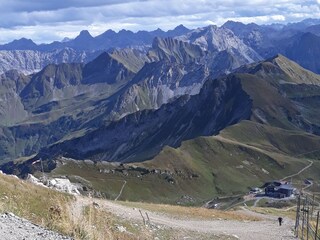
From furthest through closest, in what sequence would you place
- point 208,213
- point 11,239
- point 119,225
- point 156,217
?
point 208,213 → point 156,217 → point 119,225 → point 11,239

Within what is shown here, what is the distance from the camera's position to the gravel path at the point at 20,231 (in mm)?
15062

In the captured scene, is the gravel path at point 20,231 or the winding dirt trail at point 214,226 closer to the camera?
the gravel path at point 20,231

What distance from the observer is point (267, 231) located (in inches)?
1695

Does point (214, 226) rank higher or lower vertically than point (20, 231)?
lower

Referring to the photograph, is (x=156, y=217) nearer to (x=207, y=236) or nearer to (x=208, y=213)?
(x=207, y=236)

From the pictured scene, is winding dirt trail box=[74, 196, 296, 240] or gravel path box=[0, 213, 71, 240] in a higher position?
gravel path box=[0, 213, 71, 240]

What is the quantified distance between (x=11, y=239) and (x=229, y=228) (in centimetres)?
2838

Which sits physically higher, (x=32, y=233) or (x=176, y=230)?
(x=32, y=233)

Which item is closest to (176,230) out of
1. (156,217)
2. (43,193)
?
(156,217)

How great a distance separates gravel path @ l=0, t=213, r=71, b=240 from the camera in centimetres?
1506

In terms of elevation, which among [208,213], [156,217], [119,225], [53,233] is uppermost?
[53,233]

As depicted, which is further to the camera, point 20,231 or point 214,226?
point 214,226

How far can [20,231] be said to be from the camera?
51.4ft

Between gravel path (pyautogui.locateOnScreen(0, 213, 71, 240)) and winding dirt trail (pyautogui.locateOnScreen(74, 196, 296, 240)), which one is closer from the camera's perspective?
gravel path (pyautogui.locateOnScreen(0, 213, 71, 240))
